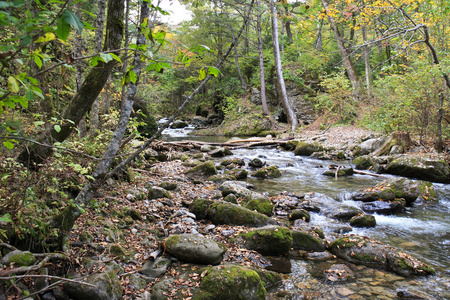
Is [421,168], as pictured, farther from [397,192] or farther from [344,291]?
[344,291]

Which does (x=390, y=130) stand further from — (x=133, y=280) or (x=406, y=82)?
(x=133, y=280)

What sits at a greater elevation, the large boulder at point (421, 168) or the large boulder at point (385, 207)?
the large boulder at point (421, 168)

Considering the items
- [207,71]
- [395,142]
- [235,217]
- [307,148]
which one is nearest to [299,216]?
[235,217]

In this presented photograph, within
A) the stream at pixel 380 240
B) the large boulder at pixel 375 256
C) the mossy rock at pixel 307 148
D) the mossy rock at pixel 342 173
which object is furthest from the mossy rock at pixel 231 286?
the mossy rock at pixel 307 148

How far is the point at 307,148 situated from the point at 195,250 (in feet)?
33.6

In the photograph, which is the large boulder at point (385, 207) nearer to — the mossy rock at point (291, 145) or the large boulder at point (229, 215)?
the large boulder at point (229, 215)

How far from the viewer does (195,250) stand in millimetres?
3756

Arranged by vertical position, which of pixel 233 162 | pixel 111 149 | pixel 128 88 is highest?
pixel 128 88

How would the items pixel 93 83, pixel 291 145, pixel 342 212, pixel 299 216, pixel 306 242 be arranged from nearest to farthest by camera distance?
pixel 93 83 < pixel 306 242 < pixel 299 216 < pixel 342 212 < pixel 291 145

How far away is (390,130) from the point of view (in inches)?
452

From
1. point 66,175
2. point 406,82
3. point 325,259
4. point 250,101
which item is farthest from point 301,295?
point 250,101

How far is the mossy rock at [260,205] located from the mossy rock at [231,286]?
104 inches

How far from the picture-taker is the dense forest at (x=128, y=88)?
188cm

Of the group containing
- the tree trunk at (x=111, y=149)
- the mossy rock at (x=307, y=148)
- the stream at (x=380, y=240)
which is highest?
the tree trunk at (x=111, y=149)
